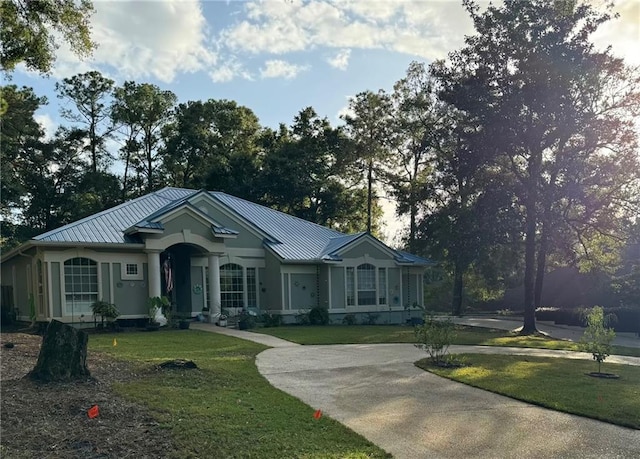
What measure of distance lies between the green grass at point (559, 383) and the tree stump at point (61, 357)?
21.8 ft

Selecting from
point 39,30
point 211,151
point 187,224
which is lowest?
point 187,224

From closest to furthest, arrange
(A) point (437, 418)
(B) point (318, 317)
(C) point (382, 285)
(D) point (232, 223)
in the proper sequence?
(A) point (437, 418) → (B) point (318, 317) → (D) point (232, 223) → (C) point (382, 285)

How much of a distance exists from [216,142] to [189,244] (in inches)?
877

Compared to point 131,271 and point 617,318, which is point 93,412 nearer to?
point 131,271

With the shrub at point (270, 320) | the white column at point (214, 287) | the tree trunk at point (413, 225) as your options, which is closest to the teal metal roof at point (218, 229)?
the white column at point (214, 287)

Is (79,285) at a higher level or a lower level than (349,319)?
higher

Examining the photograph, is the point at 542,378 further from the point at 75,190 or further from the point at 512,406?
the point at 75,190

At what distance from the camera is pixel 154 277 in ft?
66.5

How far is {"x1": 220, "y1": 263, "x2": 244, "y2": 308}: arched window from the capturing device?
23.6 metres

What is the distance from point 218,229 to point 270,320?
4373mm

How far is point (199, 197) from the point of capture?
23.5 metres

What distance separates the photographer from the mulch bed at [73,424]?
5.45 meters

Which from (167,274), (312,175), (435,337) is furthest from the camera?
(312,175)

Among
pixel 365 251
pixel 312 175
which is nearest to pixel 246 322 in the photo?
pixel 365 251
